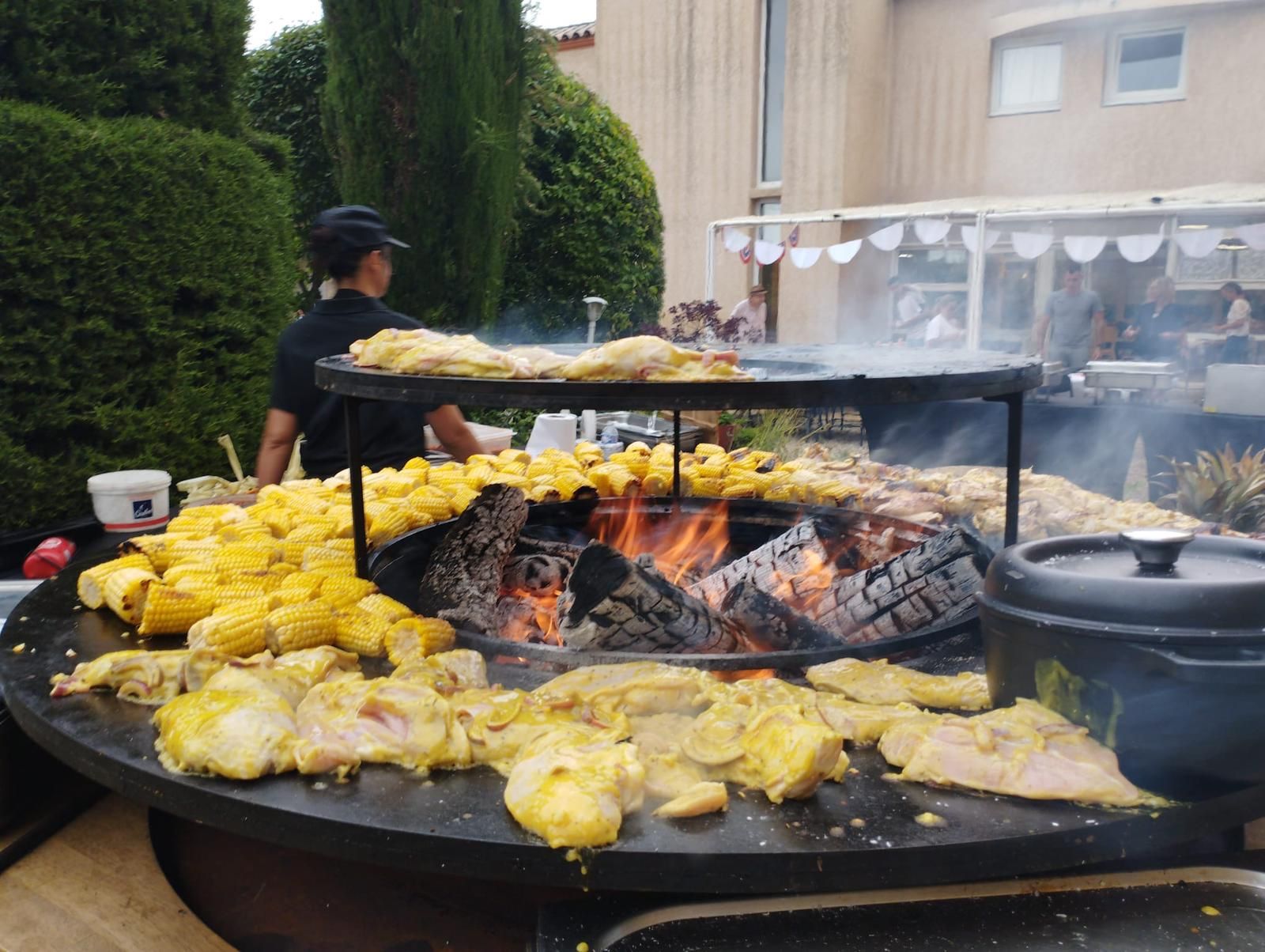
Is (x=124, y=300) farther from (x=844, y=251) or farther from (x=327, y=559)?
(x=844, y=251)

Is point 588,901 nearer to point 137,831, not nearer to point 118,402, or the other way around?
point 137,831

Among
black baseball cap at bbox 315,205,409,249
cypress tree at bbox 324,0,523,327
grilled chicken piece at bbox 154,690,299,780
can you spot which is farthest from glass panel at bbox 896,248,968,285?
grilled chicken piece at bbox 154,690,299,780

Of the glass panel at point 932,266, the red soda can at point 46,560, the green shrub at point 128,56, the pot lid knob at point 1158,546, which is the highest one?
the green shrub at point 128,56

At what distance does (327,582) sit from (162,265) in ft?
13.1

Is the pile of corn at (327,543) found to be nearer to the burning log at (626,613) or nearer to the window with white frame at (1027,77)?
the burning log at (626,613)

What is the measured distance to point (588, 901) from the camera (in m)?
1.77

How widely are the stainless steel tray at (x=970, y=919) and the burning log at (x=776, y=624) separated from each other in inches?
42.6

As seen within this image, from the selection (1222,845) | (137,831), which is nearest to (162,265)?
(137,831)

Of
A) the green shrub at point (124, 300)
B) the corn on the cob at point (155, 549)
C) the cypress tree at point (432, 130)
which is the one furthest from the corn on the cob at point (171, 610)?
the cypress tree at point (432, 130)

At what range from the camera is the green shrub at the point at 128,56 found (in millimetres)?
5293

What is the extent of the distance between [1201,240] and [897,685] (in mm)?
14414

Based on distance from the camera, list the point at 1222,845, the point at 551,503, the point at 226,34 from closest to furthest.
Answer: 1. the point at 1222,845
2. the point at 551,503
3. the point at 226,34

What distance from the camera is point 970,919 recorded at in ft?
5.56

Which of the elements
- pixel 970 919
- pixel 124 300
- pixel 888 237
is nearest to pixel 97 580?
pixel 970 919
